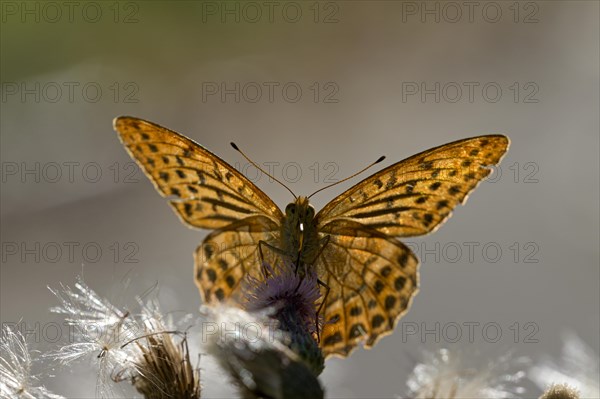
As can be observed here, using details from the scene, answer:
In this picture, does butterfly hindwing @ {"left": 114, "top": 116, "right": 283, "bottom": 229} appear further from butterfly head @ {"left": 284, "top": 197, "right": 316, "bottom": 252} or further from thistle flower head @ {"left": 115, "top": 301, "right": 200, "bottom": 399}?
thistle flower head @ {"left": 115, "top": 301, "right": 200, "bottom": 399}

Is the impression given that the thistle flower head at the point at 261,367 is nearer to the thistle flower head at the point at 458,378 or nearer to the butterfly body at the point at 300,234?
the thistle flower head at the point at 458,378

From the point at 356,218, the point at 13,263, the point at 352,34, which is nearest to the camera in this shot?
the point at 356,218

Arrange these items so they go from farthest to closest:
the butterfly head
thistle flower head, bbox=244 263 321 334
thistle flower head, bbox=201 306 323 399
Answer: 1. the butterfly head
2. thistle flower head, bbox=244 263 321 334
3. thistle flower head, bbox=201 306 323 399

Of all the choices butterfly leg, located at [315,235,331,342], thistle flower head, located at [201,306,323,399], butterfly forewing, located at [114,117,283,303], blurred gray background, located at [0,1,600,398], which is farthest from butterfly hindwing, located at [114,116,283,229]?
blurred gray background, located at [0,1,600,398]

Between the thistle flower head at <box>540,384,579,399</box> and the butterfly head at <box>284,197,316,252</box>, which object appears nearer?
the thistle flower head at <box>540,384,579,399</box>

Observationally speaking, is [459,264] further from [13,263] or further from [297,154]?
[13,263]

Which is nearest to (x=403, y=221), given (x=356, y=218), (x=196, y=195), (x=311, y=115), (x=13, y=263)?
(x=356, y=218)
